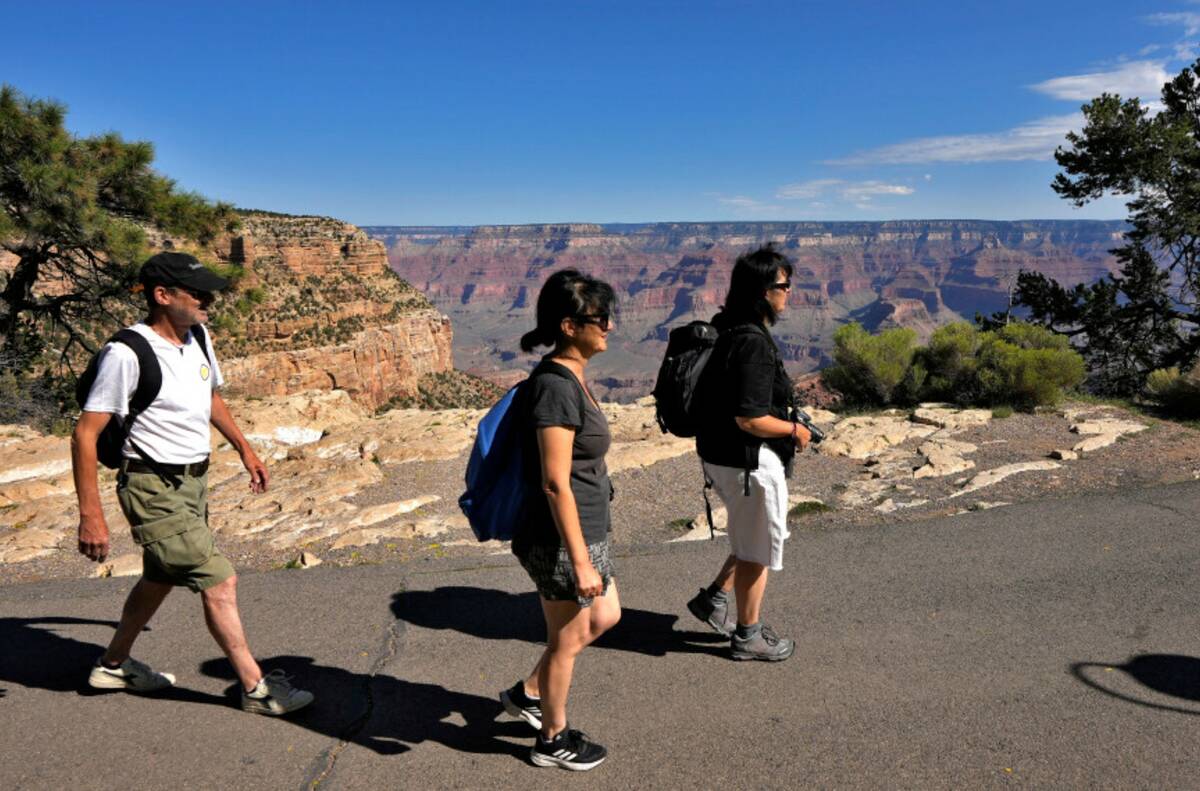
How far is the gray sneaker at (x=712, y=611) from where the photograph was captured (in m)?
4.05

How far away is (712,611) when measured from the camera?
4.06 meters

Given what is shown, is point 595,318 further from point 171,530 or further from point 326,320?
point 326,320

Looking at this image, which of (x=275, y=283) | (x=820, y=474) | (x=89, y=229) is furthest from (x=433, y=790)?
(x=275, y=283)

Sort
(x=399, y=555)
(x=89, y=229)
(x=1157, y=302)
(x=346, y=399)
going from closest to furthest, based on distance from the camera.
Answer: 1. (x=399, y=555)
2. (x=89, y=229)
3. (x=346, y=399)
4. (x=1157, y=302)

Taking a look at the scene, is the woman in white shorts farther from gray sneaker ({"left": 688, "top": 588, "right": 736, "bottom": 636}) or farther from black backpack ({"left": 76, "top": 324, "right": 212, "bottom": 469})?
black backpack ({"left": 76, "top": 324, "right": 212, "bottom": 469})

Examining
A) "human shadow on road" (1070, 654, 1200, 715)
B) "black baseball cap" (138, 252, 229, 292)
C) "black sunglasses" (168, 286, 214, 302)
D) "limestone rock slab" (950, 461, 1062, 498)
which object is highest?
"black baseball cap" (138, 252, 229, 292)

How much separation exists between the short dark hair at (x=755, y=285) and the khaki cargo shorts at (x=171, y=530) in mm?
2453

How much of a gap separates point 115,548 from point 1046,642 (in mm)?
6483

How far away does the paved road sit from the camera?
2.96 m

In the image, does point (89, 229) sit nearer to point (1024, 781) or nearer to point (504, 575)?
point (504, 575)

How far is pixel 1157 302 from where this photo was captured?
1653 cm

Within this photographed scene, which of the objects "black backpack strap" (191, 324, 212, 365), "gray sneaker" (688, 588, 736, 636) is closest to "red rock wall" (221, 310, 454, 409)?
"black backpack strap" (191, 324, 212, 365)

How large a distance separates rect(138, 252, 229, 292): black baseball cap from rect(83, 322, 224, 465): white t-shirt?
8.3 inches

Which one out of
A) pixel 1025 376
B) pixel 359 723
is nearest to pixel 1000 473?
pixel 1025 376
